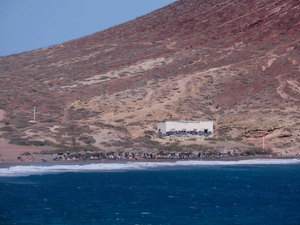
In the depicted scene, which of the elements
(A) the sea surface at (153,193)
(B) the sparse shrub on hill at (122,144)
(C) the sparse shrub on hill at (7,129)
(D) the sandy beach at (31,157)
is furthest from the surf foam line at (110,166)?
(C) the sparse shrub on hill at (7,129)

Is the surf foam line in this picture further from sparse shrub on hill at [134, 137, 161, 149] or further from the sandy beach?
sparse shrub on hill at [134, 137, 161, 149]

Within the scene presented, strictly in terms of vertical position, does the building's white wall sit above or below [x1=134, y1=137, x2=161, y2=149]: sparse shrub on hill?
above

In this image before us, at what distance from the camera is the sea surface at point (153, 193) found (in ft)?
87.0

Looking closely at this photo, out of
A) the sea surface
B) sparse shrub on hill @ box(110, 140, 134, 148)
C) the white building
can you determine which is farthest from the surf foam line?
the white building

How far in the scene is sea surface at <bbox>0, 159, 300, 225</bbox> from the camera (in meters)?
26.5

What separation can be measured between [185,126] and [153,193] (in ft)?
86.9

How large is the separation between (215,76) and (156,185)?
44.0m

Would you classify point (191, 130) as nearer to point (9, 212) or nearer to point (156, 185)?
point (156, 185)

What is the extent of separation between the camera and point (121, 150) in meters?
53.4

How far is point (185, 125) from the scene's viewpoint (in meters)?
60.7

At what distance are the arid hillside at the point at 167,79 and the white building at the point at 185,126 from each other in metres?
1.00

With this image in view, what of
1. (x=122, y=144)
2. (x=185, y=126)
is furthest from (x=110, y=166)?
(x=185, y=126)

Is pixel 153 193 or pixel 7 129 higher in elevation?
pixel 7 129

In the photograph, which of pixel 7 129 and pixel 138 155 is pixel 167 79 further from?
pixel 138 155
